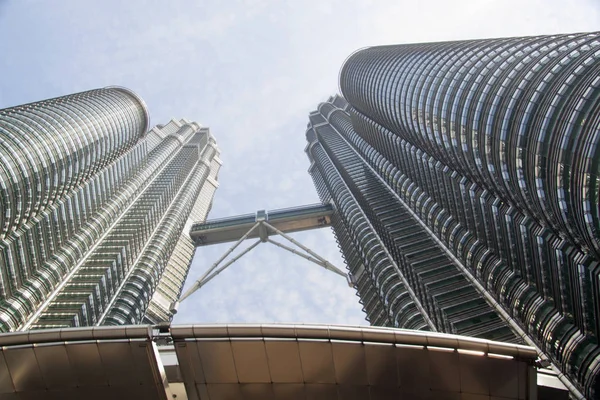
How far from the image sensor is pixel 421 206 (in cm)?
9794

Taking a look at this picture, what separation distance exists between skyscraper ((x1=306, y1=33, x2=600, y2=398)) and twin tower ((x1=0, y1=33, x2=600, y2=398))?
251 mm

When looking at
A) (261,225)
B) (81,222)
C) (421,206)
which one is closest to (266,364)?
(421,206)

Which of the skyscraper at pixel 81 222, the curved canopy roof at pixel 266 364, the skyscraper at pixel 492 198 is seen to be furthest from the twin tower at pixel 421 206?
the curved canopy roof at pixel 266 364

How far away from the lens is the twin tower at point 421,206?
147ft

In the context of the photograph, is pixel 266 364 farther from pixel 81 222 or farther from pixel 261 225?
pixel 261 225

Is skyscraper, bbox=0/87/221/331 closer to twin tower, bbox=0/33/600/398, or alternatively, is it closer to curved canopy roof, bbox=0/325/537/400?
twin tower, bbox=0/33/600/398

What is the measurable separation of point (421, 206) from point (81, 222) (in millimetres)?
70141

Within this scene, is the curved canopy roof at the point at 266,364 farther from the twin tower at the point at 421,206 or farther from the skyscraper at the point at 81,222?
the skyscraper at the point at 81,222

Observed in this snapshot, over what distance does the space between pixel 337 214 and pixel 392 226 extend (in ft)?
126

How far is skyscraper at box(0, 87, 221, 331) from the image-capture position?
70.6m

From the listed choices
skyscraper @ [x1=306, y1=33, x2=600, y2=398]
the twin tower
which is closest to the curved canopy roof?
the twin tower

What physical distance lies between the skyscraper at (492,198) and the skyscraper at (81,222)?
49.5 meters

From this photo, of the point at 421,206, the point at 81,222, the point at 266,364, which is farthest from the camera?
the point at 81,222

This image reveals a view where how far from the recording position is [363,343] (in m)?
17.5
